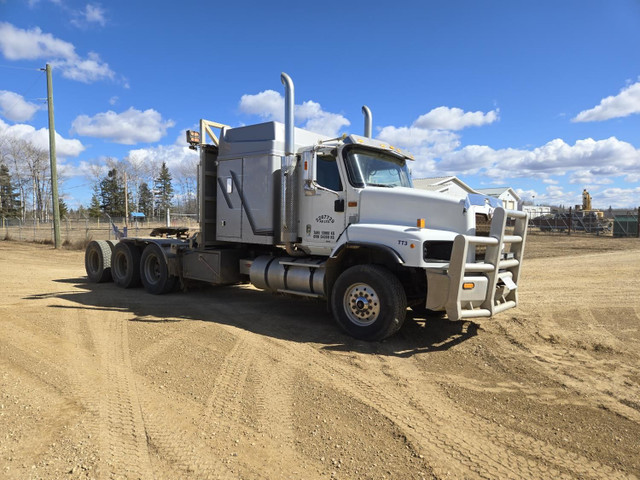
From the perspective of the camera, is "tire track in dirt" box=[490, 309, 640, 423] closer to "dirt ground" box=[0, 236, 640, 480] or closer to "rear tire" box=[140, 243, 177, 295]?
"dirt ground" box=[0, 236, 640, 480]

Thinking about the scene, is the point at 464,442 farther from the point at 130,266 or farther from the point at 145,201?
the point at 145,201

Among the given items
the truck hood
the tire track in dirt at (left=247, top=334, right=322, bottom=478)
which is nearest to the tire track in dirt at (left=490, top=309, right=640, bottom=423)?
the truck hood

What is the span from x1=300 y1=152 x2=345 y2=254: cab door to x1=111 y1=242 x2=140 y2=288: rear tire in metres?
5.20

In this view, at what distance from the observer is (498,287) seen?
6.07 metres

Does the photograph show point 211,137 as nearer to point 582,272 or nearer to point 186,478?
point 186,478

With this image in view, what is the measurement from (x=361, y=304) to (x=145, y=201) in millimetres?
77275

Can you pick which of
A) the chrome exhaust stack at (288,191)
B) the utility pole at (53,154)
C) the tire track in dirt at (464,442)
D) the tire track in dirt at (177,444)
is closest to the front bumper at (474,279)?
the tire track in dirt at (464,442)

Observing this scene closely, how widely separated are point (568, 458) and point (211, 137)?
308 inches

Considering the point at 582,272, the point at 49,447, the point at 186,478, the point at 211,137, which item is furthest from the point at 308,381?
the point at 582,272

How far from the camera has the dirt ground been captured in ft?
10.1

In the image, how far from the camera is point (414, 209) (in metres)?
6.05

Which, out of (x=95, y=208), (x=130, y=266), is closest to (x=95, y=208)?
(x=95, y=208)

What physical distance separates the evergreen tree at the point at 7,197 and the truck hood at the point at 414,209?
6932 centimetres

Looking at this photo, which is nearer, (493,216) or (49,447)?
(49,447)
